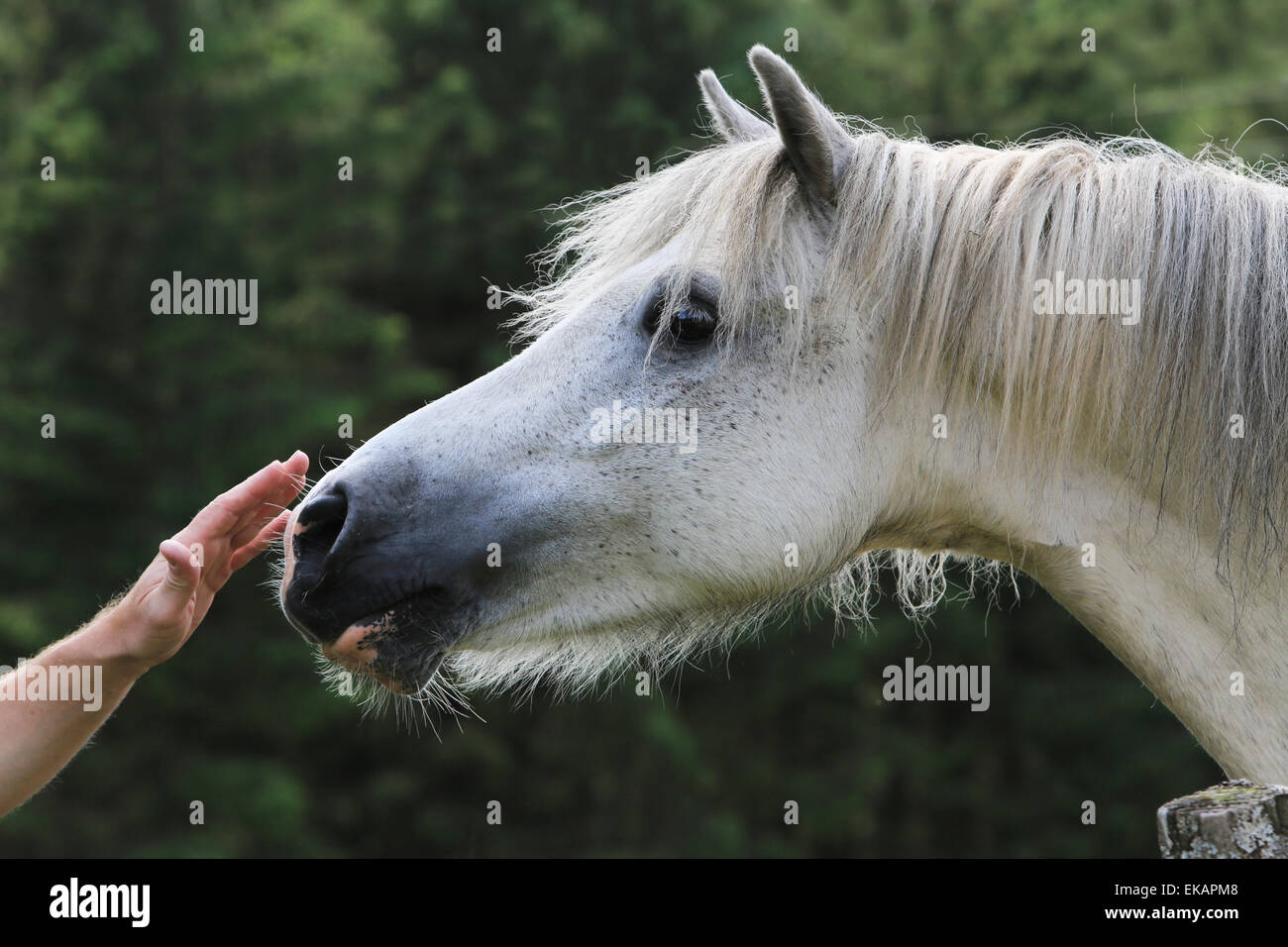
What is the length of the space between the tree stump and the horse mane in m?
0.65

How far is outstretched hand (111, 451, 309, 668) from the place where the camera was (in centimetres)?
254

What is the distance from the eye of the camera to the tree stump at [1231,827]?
179 centimetres

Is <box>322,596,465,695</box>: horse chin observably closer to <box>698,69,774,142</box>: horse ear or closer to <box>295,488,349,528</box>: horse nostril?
<box>295,488,349,528</box>: horse nostril

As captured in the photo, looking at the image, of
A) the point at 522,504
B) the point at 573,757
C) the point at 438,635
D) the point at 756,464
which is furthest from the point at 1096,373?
the point at 573,757

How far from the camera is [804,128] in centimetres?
256

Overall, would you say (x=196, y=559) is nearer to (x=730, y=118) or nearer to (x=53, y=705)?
(x=53, y=705)

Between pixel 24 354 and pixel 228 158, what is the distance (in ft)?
7.48

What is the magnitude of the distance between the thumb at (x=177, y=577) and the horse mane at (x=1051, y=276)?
1016 mm

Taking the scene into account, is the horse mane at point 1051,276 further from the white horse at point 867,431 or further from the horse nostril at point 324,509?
the horse nostril at point 324,509

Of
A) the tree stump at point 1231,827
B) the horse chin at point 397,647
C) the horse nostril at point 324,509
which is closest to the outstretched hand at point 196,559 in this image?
the horse nostril at point 324,509

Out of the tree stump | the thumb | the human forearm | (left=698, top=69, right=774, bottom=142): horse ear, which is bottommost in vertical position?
the tree stump

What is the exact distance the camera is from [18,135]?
9414mm

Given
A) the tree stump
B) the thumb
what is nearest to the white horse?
the thumb

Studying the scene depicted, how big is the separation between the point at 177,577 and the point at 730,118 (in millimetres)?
1695
